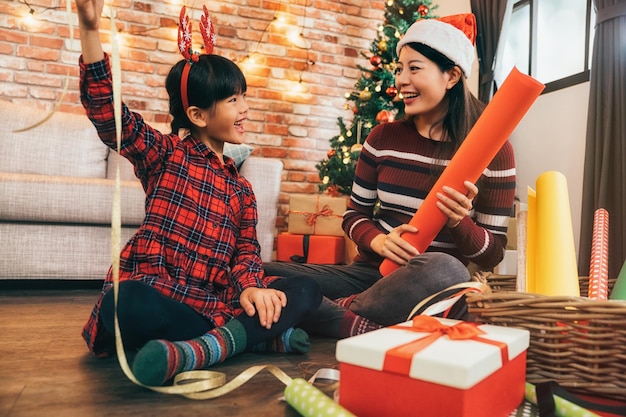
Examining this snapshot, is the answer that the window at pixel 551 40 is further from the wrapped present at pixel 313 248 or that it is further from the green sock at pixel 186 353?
the green sock at pixel 186 353

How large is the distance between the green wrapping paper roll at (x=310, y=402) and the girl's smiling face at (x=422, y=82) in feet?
2.60

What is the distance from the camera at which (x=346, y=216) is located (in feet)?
4.57

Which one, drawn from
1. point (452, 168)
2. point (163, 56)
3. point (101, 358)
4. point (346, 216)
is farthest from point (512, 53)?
point (101, 358)

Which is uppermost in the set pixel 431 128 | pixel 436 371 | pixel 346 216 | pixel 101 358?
pixel 431 128

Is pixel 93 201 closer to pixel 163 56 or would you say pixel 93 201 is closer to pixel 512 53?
pixel 163 56

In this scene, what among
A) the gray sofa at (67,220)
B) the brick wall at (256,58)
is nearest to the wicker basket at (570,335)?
the gray sofa at (67,220)

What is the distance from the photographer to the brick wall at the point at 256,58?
9.07ft

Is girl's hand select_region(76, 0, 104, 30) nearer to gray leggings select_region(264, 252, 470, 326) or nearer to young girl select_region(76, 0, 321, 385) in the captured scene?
young girl select_region(76, 0, 321, 385)

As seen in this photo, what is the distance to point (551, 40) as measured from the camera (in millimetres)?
2859

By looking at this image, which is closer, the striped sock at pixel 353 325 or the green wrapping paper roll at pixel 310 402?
the green wrapping paper roll at pixel 310 402

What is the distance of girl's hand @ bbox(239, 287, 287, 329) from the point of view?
99 cm

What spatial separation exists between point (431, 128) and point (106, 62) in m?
0.81

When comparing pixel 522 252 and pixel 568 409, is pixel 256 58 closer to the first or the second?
pixel 522 252

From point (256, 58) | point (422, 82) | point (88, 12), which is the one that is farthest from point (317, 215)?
point (88, 12)
